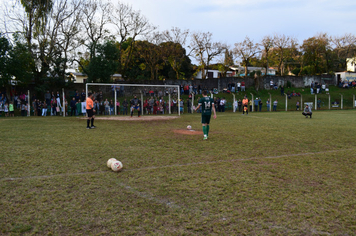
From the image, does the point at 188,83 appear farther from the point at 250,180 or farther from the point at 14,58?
the point at 250,180

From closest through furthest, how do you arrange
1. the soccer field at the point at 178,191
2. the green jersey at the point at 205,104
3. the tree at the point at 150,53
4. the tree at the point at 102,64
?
1. the soccer field at the point at 178,191
2. the green jersey at the point at 205,104
3. the tree at the point at 102,64
4. the tree at the point at 150,53

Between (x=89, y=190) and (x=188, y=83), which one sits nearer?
(x=89, y=190)

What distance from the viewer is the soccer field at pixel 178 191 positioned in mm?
3381

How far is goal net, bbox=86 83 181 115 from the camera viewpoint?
27141 mm

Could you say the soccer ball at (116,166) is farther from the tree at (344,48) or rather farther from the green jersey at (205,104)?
the tree at (344,48)

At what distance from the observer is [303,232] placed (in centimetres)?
324

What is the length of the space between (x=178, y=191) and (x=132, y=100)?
2331 cm

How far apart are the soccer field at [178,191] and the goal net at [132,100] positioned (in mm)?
18916

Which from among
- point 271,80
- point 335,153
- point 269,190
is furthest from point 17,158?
point 271,80

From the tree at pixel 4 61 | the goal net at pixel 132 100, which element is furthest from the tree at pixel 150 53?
the tree at pixel 4 61

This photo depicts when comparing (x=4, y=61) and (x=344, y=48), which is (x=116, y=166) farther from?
(x=344, y=48)

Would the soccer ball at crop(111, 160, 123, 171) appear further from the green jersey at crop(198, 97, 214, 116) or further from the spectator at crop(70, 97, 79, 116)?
the spectator at crop(70, 97, 79, 116)

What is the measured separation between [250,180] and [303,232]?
6.47ft

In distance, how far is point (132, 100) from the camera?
27.3 m
